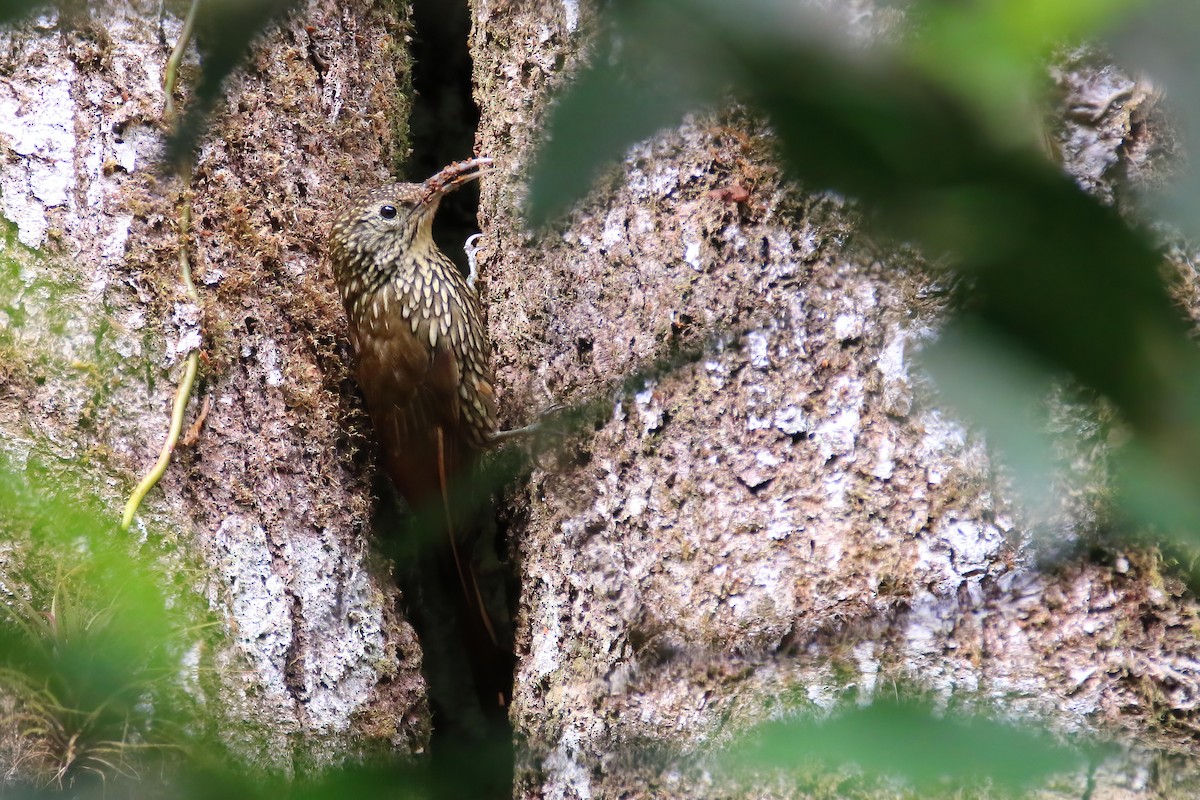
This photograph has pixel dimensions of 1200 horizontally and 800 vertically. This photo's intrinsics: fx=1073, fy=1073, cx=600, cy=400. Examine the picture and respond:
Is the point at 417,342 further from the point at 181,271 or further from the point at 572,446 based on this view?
the point at 572,446

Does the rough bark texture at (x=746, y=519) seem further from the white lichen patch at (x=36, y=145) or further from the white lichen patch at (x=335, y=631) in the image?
the white lichen patch at (x=36, y=145)

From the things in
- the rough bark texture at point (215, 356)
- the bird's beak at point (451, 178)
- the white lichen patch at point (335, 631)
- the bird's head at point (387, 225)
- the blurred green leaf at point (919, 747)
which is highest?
the bird's beak at point (451, 178)

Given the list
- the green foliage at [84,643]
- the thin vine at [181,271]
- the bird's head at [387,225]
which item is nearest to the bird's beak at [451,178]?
the bird's head at [387,225]

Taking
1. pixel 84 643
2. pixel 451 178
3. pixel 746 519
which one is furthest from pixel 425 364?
pixel 84 643

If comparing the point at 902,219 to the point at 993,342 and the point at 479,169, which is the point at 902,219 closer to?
A: the point at 993,342

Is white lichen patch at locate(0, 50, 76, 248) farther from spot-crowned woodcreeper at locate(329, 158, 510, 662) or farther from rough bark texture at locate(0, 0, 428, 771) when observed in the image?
spot-crowned woodcreeper at locate(329, 158, 510, 662)

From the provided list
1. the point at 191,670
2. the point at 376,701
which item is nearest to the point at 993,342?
the point at 191,670

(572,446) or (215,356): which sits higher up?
(215,356)
